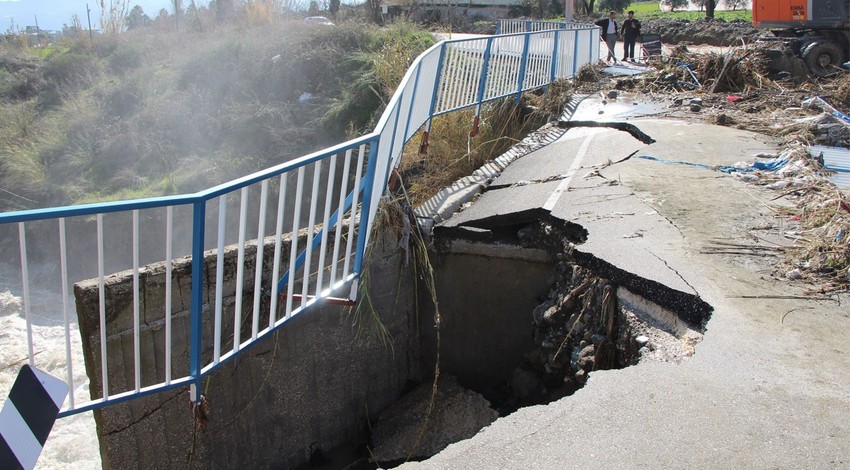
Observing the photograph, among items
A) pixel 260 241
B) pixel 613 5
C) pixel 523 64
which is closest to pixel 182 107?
pixel 523 64

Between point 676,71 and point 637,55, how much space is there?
7.89 meters

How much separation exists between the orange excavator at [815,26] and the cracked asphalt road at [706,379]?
9.99 m

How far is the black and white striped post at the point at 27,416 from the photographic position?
2961 mm

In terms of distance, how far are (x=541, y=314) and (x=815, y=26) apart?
12.5 metres

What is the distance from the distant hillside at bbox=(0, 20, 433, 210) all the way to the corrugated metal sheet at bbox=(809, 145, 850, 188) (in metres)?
9.48

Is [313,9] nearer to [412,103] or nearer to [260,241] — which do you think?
[412,103]

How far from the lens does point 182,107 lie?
65.5 ft

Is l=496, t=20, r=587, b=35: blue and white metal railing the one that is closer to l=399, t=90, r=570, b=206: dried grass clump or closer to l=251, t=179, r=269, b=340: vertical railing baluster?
l=399, t=90, r=570, b=206: dried grass clump

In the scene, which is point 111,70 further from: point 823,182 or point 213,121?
point 823,182

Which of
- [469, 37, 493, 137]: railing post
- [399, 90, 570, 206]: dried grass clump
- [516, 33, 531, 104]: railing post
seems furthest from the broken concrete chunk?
[516, 33, 531, 104]: railing post

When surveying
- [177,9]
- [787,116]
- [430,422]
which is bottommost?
[430,422]

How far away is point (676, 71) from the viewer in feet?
40.5

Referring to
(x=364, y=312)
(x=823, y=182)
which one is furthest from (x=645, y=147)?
(x=364, y=312)

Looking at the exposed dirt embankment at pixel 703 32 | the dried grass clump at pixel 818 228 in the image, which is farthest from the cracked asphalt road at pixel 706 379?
the exposed dirt embankment at pixel 703 32
